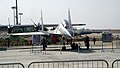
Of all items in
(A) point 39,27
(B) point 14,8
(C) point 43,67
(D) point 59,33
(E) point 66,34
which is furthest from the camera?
(B) point 14,8

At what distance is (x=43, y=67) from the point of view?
15.1 metres

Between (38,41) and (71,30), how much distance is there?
12.2 ft

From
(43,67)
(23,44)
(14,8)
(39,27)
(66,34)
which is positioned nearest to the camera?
(43,67)

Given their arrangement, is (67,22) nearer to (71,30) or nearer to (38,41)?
(71,30)

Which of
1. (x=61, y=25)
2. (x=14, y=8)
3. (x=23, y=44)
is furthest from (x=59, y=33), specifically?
(x=14, y=8)

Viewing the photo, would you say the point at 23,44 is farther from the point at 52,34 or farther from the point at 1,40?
the point at 52,34

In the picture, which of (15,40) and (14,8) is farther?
(14,8)

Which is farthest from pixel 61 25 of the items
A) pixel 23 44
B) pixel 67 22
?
pixel 23 44

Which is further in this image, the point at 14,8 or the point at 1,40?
the point at 14,8

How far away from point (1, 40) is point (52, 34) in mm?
16277

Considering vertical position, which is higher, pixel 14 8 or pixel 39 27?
pixel 14 8

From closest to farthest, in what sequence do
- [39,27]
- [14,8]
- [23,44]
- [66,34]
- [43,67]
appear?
[43,67] → [66,34] → [23,44] → [39,27] → [14,8]

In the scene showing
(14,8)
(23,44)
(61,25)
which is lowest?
(23,44)

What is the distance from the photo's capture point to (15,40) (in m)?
48.1
